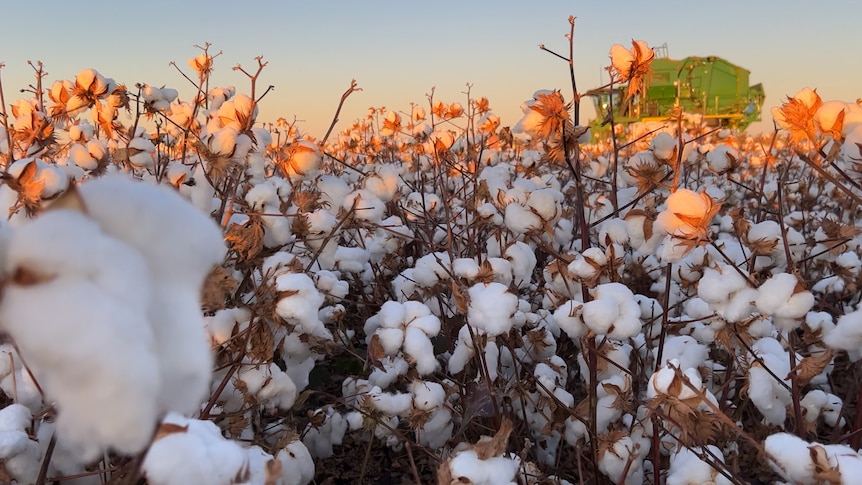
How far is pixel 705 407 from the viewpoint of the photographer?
1160 mm

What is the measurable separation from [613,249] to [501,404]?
51 cm

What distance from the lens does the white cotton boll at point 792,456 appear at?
0.89 metres

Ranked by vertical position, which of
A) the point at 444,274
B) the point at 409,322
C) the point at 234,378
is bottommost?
the point at 234,378

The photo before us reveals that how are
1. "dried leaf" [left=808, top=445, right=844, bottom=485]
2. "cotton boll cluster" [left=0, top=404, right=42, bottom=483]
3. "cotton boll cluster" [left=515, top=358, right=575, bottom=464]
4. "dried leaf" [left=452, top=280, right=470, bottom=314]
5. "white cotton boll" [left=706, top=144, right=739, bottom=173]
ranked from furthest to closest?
"white cotton boll" [left=706, top=144, right=739, bottom=173], "cotton boll cluster" [left=515, top=358, right=575, bottom=464], "dried leaf" [left=452, top=280, right=470, bottom=314], "cotton boll cluster" [left=0, top=404, right=42, bottom=483], "dried leaf" [left=808, top=445, right=844, bottom=485]

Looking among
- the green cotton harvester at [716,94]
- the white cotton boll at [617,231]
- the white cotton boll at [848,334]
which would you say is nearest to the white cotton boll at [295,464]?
the white cotton boll at [617,231]

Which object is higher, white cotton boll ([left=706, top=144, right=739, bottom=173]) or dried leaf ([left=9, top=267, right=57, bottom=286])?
white cotton boll ([left=706, top=144, right=739, bottom=173])

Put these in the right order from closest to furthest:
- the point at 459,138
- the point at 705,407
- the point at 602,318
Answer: the point at 705,407
the point at 602,318
the point at 459,138

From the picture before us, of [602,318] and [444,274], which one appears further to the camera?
[444,274]

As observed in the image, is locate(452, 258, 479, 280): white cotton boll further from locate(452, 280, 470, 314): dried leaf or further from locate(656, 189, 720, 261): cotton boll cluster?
locate(656, 189, 720, 261): cotton boll cluster

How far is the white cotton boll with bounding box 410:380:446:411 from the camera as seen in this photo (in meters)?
1.52

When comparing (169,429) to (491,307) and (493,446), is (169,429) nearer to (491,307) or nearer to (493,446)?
(493,446)

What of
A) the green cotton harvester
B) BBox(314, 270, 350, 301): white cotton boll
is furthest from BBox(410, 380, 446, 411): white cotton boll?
the green cotton harvester

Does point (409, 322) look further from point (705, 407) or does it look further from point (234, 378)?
point (705, 407)

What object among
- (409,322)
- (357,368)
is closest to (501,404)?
(409,322)
